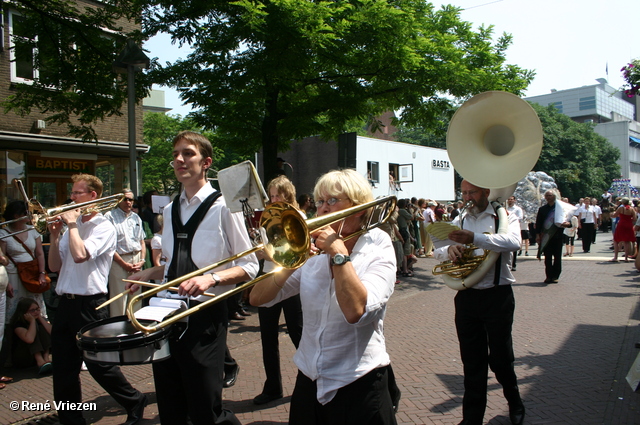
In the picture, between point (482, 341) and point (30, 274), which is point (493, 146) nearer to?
point (482, 341)

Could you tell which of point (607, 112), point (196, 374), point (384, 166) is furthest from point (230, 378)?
point (607, 112)

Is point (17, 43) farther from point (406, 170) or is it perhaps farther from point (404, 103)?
point (406, 170)

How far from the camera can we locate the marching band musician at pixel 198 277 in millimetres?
2613

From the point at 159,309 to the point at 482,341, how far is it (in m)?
2.43

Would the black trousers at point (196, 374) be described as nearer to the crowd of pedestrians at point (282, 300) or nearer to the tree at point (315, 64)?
the crowd of pedestrians at point (282, 300)

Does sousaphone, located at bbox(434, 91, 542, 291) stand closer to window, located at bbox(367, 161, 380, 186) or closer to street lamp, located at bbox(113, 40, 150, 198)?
street lamp, located at bbox(113, 40, 150, 198)

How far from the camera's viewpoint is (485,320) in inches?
141

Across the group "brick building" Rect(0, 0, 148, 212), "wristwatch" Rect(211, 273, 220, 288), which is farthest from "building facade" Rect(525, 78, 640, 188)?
"wristwatch" Rect(211, 273, 220, 288)

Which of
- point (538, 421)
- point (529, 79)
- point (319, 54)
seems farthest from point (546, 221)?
point (538, 421)

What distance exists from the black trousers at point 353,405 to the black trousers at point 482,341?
1.64 meters

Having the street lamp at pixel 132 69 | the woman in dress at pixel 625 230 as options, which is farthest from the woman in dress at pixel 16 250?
the woman in dress at pixel 625 230

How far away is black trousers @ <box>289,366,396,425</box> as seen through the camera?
6.79 feet

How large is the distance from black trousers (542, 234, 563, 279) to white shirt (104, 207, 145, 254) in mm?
8254

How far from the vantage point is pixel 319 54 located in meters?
8.77
